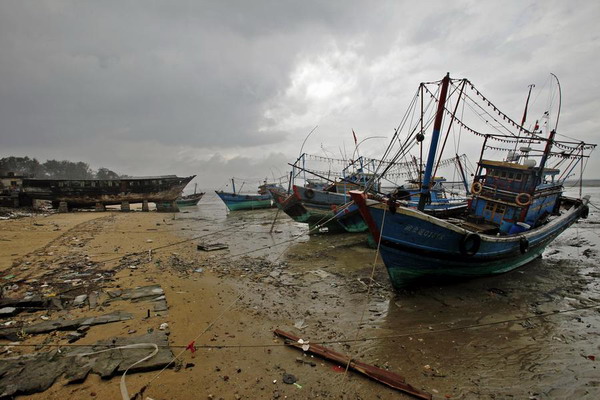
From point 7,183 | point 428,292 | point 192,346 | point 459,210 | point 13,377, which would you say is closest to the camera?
point 13,377

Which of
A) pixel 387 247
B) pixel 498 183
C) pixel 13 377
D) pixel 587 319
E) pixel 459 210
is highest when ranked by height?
pixel 498 183

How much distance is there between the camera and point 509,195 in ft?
31.5

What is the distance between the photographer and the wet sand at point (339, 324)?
3.90 m

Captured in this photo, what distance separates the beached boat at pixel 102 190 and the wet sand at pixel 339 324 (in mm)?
19283

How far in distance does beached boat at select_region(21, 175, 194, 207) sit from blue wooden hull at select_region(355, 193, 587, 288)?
29887mm

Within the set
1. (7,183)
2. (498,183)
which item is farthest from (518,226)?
(7,183)

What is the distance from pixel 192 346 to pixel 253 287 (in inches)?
132

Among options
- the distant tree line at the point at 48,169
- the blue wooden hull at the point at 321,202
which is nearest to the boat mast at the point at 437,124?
the blue wooden hull at the point at 321,202

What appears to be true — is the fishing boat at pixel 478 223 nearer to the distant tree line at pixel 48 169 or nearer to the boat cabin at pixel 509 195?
the boat cabin at pixel 509 195

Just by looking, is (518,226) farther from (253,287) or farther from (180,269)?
(180,269)

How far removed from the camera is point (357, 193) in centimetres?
679

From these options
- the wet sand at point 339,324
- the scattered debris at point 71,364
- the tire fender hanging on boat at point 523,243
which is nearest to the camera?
the scattered debris at point 71,364

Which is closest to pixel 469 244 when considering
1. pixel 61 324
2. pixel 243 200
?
pixel 61 324

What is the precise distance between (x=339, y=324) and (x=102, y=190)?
31209 mm
